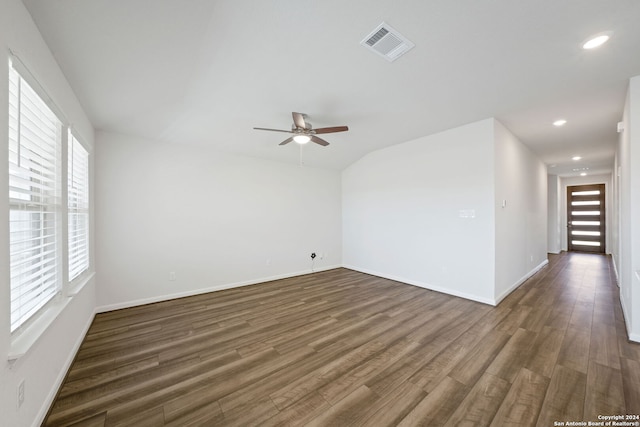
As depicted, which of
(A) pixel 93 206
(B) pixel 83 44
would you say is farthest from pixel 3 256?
(A) pixel 93 206

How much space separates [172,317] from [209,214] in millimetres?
1750

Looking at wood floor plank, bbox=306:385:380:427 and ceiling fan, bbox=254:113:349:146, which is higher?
ceiling fan, bbox=254:113:349:146

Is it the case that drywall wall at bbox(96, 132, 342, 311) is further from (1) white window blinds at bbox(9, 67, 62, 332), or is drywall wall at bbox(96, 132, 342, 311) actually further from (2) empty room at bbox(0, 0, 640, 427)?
(1) white window blinds at bbox(9, 67, 62, 332)

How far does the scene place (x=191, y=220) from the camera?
411cm

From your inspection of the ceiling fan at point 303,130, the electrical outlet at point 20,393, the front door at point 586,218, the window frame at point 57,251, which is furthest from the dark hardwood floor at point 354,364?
the front door at point 586,218

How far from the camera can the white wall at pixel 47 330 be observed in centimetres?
124

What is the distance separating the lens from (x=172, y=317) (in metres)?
3.21

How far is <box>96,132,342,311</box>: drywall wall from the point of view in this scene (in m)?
3.48

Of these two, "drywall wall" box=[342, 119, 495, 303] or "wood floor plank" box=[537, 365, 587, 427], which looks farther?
"drywall wall" box=[342, 119, 495, 303]

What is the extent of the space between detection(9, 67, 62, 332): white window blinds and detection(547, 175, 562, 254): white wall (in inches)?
453

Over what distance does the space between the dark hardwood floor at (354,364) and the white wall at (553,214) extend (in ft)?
17.9

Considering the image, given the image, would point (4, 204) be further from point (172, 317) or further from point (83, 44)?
point (172, 317)

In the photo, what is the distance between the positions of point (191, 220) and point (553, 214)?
10.7 meters

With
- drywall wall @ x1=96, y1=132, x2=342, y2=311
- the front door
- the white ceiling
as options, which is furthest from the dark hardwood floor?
the front door
